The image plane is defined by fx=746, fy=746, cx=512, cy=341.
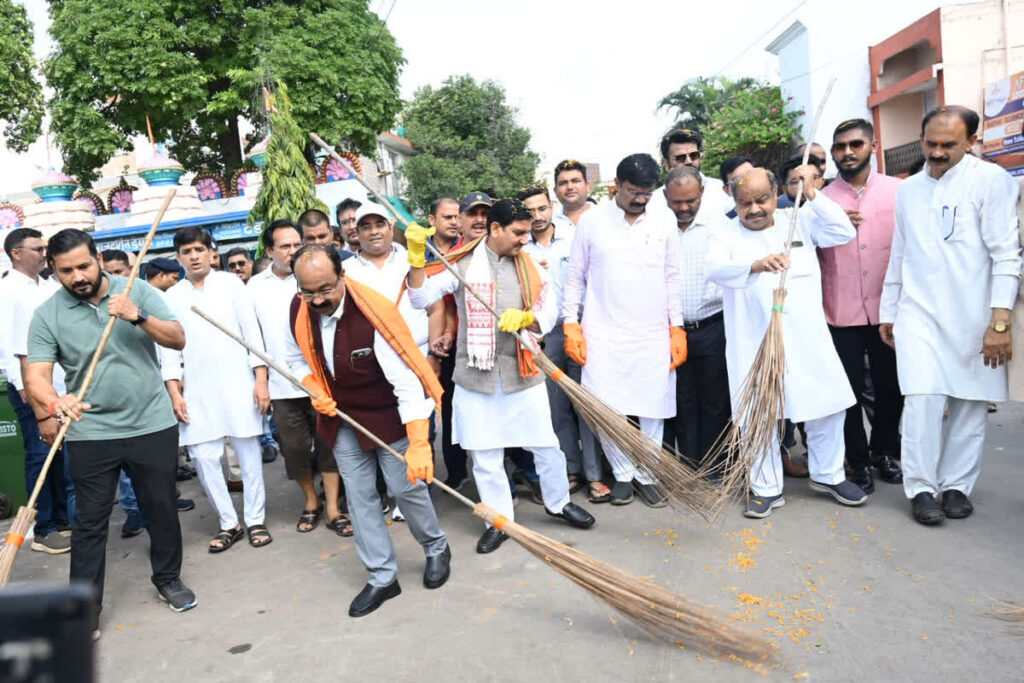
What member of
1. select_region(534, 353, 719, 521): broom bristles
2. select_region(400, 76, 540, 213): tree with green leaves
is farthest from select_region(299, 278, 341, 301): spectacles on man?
select_region(400, 76, 540, 213): tree with green leaves

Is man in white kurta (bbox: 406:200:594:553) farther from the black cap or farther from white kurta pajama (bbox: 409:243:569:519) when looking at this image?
the black cap

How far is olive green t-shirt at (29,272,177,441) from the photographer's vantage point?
3373mm

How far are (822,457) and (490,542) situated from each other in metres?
1.92

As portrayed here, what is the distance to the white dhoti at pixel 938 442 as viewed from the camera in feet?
12.6

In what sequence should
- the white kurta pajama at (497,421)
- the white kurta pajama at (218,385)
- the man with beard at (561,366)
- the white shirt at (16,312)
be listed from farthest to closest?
1. the white shirt at (16,312)
2. the man with beard at (561,366)
3. the white kurta pajama at (218,385)
4. the white kurta pajama at (497,421)

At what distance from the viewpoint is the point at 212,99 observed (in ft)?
63.8

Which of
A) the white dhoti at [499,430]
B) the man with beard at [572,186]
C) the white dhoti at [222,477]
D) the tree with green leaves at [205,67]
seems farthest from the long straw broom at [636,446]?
the tree with green leaves at [205,67]

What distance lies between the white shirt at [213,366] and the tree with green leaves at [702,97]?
91.8ft

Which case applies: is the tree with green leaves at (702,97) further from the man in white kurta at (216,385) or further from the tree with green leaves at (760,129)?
the man in white kurta at (216,385)

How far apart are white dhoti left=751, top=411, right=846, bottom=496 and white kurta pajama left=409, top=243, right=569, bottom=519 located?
115cm

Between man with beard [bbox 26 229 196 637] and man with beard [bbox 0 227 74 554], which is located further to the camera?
man with beard [bbox 0 227 74 554]

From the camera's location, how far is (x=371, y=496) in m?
3.60

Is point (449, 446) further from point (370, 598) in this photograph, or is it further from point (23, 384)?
point (23, 384)

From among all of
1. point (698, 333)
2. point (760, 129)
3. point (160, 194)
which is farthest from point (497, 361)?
point (760, 129)
